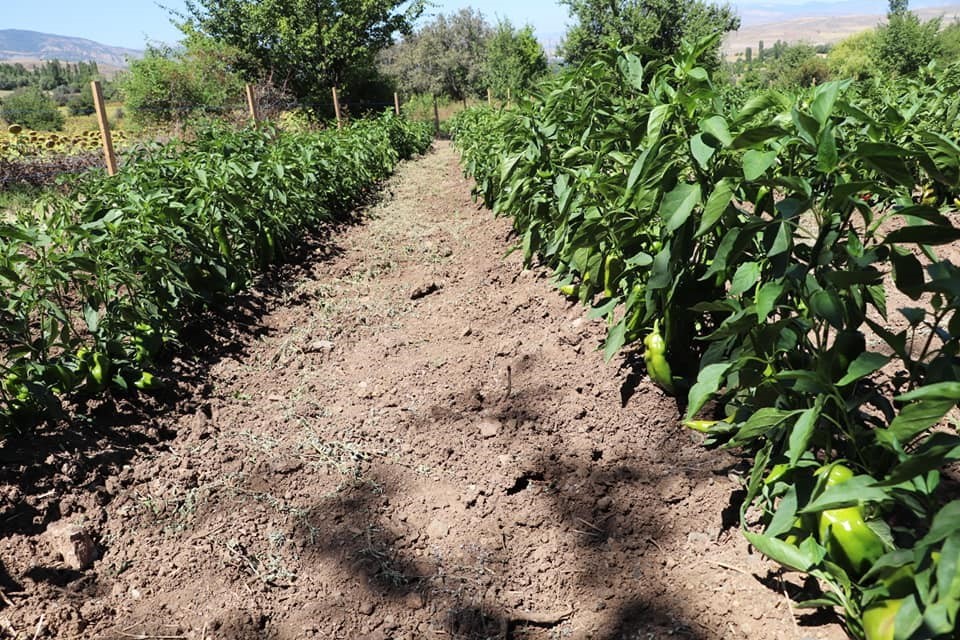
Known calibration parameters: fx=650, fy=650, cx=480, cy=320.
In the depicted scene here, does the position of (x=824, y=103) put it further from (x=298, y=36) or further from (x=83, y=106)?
(x=83, y=106)

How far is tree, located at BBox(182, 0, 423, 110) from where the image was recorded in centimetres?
2133

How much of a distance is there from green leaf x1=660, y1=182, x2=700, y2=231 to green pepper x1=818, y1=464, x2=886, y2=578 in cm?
71

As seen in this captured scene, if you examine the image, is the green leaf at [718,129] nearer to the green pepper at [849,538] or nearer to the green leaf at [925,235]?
the green leaf at [925,235]

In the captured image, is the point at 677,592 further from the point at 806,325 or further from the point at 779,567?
the point at 806,325

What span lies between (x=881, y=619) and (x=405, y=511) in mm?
1479

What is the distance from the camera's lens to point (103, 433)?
106 inches

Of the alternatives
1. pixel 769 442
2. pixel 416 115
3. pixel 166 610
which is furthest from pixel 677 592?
pixel 416 115

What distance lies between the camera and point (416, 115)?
29.7 metres

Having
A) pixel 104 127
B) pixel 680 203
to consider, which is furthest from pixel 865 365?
pixel 104 127

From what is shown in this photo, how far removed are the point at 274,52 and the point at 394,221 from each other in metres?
17.6

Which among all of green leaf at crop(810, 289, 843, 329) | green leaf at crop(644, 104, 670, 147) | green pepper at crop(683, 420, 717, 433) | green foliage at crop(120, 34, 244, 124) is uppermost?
green foliage at crop(120, 34, 244, 124)

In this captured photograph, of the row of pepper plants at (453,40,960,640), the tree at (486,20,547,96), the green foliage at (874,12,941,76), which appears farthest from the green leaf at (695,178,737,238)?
the green foliage at (874,12,941,76)

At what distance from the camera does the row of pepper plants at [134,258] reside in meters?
2.64

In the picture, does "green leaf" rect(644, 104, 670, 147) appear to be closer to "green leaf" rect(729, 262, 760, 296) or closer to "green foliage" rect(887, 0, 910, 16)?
"green leaf" rect(729, 262, 760, 296)
